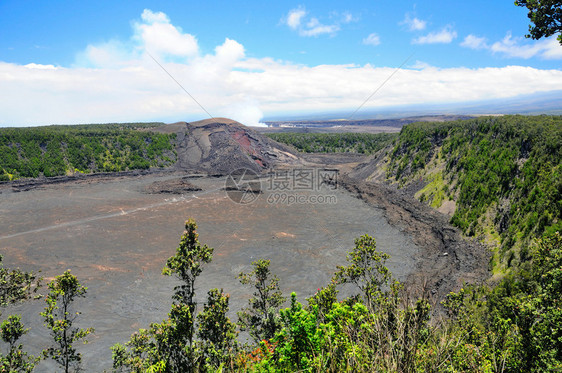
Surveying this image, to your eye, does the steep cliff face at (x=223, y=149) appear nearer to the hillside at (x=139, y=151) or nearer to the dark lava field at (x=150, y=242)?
the hillside at (x=139, y=151)

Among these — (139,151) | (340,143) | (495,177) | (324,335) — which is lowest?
(324,335)

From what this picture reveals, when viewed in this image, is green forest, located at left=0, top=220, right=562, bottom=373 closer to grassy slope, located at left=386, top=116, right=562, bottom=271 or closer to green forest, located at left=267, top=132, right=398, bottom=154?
grassy slope, located at left=386, top=116, right=562, bottom=271

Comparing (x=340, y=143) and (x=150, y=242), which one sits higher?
(x=340, y=143)

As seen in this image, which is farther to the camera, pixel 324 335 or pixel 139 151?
pixel 139 151

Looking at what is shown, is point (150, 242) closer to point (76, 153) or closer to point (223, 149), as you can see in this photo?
point (223, 149)

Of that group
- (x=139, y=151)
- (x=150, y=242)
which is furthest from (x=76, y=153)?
(x=150, y=242)

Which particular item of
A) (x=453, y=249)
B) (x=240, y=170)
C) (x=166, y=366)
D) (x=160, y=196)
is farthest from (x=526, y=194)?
(x=240, y=170)

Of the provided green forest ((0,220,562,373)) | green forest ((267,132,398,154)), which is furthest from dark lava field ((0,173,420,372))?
green forest ((267,132,398,154))
